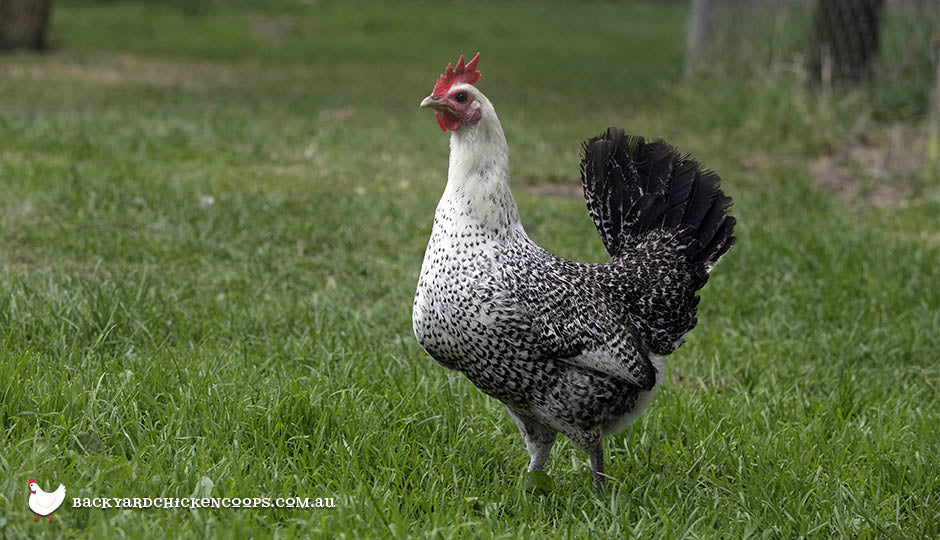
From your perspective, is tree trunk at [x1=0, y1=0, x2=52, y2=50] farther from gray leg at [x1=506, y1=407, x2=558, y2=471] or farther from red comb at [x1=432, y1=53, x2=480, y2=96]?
gray leg at [x1=506, y1=407, x2=558, y2=471]

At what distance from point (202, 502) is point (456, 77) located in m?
1.49

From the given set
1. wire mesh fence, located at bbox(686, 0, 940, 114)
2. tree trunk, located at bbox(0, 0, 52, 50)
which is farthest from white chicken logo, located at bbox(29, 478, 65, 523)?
tree trunk, located at bbox(0, 0, 52, 50)

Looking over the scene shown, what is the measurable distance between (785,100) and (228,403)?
7150mm

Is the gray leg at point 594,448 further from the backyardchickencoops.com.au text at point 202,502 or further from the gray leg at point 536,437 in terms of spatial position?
the backyardchickencoops.com.au text at point 202,502

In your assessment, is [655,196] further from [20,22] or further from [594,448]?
[20,22]

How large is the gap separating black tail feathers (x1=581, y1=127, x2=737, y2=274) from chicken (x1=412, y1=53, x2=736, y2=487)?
0.02 metres

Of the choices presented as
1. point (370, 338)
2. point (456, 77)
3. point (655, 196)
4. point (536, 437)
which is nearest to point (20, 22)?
point (370, 338)

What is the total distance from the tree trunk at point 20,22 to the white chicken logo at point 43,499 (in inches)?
435

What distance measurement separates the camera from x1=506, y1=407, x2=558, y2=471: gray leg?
10.7ft

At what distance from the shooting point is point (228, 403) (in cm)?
330

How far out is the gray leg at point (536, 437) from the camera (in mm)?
3266

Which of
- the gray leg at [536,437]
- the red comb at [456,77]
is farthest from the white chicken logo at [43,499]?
the red comb at [456,77]

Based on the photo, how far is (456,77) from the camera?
3020mm

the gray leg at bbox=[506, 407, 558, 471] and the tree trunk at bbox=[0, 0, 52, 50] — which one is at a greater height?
the tree trunk at bbox=[0, 0, 52, 50]
